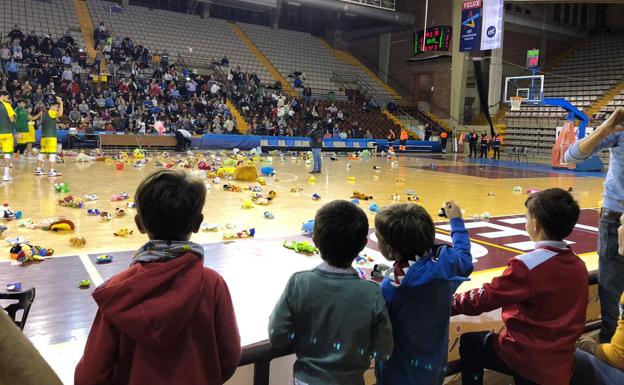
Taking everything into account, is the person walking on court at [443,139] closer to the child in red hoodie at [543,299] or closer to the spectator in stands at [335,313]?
the child in red hoodie at [543,299]

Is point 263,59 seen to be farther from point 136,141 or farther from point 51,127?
point 51,127

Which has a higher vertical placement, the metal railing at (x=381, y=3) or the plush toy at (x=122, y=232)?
the metal railing at (x=381, y=3)

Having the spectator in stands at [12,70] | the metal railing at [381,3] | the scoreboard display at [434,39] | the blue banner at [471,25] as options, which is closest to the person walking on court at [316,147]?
the blue banner at [471,25]

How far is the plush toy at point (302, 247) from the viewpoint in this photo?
18.7 ft

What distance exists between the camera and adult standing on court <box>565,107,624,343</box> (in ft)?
10.7

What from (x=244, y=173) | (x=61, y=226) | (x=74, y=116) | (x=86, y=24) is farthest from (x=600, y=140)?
(x=86, y=24)

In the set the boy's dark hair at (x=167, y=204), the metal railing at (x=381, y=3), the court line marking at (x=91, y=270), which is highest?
the metal railing at (x=381, y=3)

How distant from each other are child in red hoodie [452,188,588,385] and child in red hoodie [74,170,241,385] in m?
1.32

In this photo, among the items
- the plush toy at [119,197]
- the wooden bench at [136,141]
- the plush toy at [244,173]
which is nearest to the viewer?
the plush toy at [119,197]

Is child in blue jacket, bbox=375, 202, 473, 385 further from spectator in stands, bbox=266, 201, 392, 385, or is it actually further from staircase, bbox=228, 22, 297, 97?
staircase, bbox=228, 22, 297, 97

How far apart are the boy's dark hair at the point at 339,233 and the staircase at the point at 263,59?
95.9 ft

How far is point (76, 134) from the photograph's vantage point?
2019 cm

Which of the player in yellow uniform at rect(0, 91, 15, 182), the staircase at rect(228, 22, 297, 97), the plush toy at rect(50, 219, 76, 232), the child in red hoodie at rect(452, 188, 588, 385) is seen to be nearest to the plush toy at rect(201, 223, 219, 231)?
the plush toy at rect(50, 219, 76, 232)

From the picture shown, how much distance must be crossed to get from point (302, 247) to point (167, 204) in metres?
4.06
